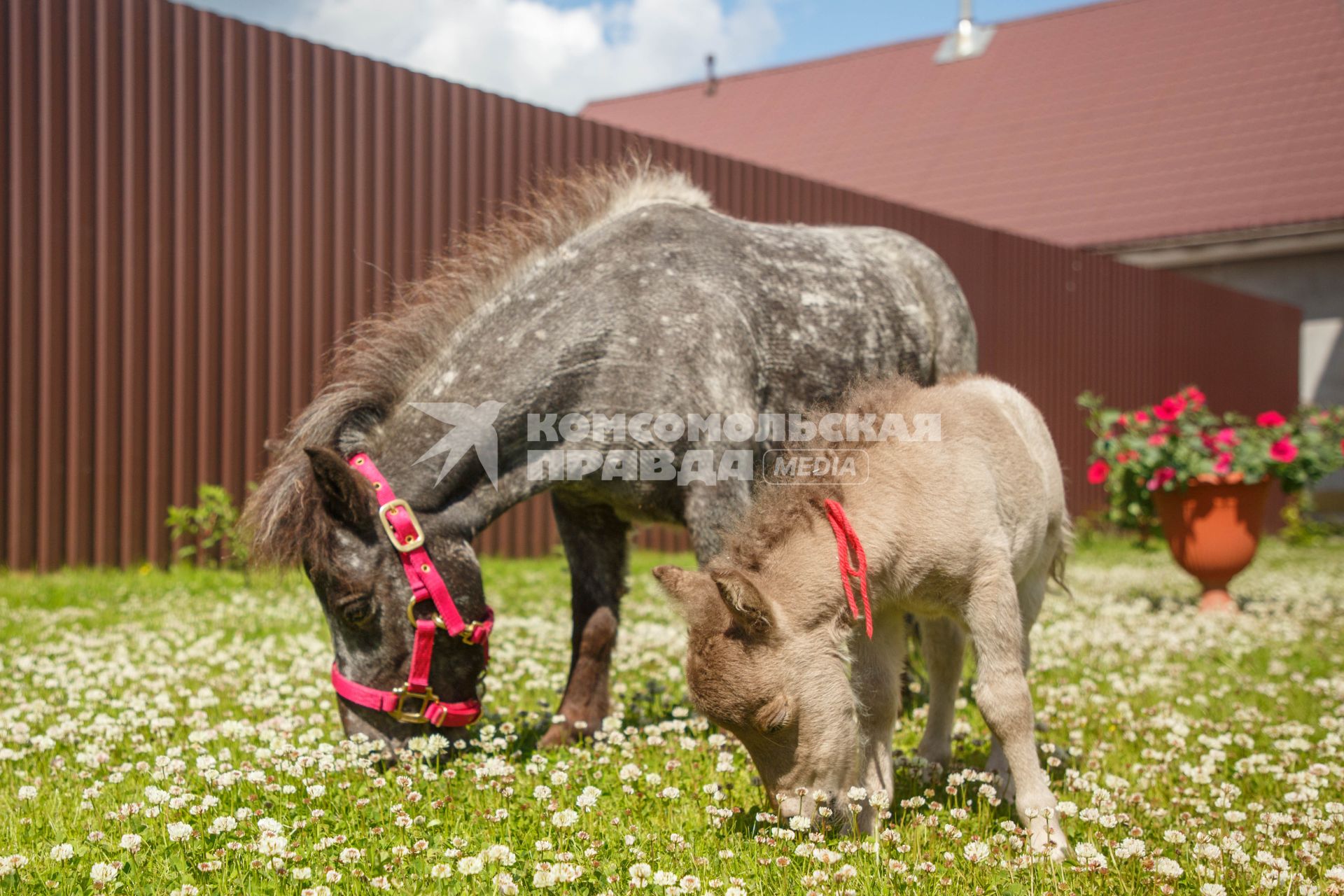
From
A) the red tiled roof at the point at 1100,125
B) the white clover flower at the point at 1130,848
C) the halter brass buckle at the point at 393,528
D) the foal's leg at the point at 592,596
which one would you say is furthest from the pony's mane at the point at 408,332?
the red tiled roof at the point at 1100,125

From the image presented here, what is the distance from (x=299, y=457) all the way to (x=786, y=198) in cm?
968

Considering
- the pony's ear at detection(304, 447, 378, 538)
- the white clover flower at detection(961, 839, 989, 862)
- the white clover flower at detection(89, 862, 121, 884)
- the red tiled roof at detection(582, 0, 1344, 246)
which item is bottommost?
the white clover flower at detection(89, 862, 121, 884)

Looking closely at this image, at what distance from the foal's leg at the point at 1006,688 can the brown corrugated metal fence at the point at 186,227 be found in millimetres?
4865

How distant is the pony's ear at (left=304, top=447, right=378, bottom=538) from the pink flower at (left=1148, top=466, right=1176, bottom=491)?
7829 mm

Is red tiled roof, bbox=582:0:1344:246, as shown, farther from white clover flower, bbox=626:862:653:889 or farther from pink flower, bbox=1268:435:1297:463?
white clover flower, bbox=626:862:653:889

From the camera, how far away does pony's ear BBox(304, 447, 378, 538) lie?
3391mm

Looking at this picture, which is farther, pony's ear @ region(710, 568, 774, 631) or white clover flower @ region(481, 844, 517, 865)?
pony's ear @ region(710, 568, 774, 631)

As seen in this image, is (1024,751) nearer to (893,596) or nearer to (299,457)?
(893,596)

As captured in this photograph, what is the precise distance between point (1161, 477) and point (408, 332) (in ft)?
25.1

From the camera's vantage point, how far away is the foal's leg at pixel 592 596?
4.32 m

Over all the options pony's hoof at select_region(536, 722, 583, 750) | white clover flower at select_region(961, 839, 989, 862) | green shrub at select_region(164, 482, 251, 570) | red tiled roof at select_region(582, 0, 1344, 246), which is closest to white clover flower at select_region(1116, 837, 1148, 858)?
white clover flower at select_region(961, 839, 989, 862)

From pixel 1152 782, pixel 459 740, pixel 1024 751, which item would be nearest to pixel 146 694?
pixel 459 740
